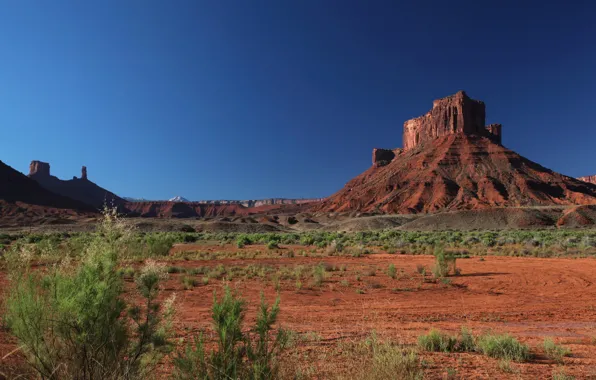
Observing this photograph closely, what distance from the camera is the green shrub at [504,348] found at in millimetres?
5230

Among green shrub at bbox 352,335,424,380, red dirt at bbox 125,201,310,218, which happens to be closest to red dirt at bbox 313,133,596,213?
red dirt at bbox 125,201,310,218

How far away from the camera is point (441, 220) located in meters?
58.4

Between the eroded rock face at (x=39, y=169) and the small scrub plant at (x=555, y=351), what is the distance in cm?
19710

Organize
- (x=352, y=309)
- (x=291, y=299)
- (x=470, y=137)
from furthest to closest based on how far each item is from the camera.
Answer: (x=470, y=137) → (x=291, y=299) → (x=352, y=309)

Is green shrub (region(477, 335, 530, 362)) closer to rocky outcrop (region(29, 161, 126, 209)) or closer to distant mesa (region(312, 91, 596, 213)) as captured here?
distant mesa (region(312, 91, 596, 213))

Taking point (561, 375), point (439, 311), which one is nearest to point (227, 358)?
point (561, 375)

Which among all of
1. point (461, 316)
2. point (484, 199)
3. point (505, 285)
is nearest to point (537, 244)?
point (505, 285)

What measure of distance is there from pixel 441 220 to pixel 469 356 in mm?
57460

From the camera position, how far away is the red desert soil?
5113mm

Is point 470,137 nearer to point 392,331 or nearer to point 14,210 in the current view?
point 392,331

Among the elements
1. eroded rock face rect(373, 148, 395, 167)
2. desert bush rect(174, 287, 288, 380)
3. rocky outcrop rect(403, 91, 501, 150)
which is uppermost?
rocky outcrop rect(403, 91, 501, 150)

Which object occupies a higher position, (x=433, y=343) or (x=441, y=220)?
(x=441, y=220)

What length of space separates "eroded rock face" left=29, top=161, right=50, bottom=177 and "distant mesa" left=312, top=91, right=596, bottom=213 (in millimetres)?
133855

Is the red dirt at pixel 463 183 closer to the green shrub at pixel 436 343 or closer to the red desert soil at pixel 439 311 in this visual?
the red desert soil at pixel 439 311
